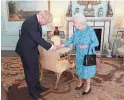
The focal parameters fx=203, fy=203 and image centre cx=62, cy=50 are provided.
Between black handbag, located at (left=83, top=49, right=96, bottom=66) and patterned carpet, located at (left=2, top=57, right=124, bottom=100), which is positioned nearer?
black handbag, located at (left=83, top=49, right=96, bottom=66)

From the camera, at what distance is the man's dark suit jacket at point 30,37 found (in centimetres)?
324

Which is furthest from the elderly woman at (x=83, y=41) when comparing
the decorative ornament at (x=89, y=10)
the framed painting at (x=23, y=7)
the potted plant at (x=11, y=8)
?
the potted plant at (x=11, y=8)

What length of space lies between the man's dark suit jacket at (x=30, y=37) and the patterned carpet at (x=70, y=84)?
3.13 ft

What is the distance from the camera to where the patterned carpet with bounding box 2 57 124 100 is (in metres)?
3.77

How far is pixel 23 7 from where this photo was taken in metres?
6.32

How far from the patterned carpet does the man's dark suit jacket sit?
0.95 metres

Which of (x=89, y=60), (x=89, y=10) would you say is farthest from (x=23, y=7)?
(x=89, y=60)

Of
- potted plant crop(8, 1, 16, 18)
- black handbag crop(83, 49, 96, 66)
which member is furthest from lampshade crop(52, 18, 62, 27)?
black handbag crop(83, 49, 96, 66)

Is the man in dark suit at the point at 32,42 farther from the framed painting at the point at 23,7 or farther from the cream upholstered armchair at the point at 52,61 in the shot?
the framed painting at the point at 23,7

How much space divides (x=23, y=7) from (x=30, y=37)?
10.8 feet

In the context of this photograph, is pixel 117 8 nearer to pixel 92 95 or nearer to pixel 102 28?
pixel 102 28

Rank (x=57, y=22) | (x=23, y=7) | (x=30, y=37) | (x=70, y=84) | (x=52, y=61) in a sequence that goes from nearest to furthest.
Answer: (x=30, y=37) → (x=52, y=61) → (x=70, y=84) → (x=57, y=22) → (x=23, y=7)

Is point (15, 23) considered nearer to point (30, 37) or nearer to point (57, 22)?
point (57, 22)

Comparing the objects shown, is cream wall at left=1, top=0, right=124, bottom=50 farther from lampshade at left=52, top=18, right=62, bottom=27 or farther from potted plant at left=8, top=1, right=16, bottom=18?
lampshade at left=52, top=18, right=62, bottom=27
